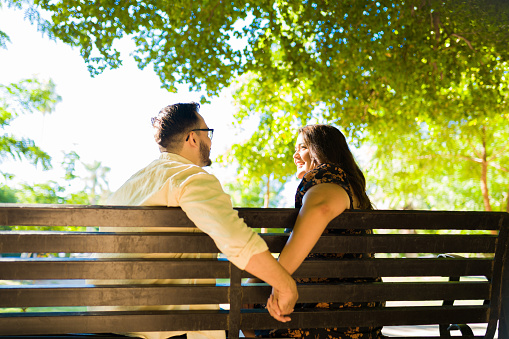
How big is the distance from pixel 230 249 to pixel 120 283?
1.67 ft

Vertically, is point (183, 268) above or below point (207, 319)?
above

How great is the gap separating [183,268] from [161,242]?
12 centimetres

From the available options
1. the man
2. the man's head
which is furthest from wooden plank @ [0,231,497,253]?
the man's head

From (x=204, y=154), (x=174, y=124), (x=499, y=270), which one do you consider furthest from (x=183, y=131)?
(x=499, y=270)

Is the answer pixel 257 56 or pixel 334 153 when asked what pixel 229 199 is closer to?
pixel 334 153

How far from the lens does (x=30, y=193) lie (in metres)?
7.64

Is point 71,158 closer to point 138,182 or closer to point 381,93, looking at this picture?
point 381,93

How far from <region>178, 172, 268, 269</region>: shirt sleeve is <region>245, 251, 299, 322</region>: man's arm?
0.10 feet

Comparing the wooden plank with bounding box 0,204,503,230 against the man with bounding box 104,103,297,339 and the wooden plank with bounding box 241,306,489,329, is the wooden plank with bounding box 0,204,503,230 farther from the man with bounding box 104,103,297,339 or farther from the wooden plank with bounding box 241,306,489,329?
the wooden plank with bounding box 241,306,489,329

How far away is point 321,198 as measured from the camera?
1.87 meters

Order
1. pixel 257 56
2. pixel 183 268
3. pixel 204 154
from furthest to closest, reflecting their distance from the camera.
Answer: pixel 257 56
pixel 204 154
pixel 183 268

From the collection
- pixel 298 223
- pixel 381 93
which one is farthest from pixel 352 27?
pixel 298 223

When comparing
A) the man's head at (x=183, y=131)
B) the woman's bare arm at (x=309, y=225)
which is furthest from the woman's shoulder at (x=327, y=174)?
the man's head at (x=183, y=131)

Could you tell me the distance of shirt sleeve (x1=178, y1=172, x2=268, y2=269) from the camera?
164cm
